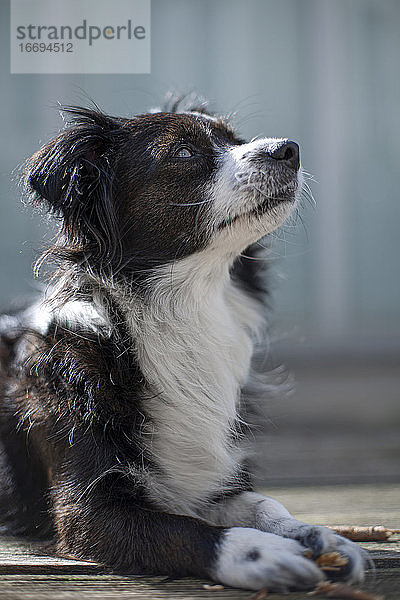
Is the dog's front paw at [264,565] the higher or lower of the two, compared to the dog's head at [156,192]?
lower

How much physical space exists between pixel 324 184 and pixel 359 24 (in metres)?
1.13

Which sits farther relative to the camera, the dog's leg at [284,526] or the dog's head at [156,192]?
the dog's head at [156,192]

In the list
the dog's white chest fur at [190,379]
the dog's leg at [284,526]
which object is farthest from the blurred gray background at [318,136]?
the dog's leg at [284,526]

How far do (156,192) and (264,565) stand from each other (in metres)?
0.98

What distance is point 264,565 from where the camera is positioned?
147cm

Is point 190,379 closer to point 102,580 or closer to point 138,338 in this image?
point 138,338

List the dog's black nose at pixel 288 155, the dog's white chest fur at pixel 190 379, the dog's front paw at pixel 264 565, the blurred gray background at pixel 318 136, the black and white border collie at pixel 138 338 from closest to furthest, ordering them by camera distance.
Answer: the dog's front paw at pixel 264 565, the black and white border collie at pixel 138 338, the dog's white chest fur at pixel 190 379, the dog's black nose at pixel 288 155, the blurred gray background at pixel 318 136

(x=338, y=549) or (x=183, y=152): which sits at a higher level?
(x=183, y=152)

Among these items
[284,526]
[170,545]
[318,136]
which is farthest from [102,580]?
[318,136]

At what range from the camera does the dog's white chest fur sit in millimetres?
1889

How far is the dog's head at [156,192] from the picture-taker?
6.51 ft

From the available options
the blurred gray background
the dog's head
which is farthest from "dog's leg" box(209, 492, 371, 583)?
the blurred gray background

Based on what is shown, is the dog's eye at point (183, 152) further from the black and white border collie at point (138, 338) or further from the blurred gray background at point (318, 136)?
the blurred gray background at point (318, 136)

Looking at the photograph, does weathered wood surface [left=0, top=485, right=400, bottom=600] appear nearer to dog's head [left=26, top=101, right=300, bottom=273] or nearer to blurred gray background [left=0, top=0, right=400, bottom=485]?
dog's head [left=26, top=101, right=300, bottom=273]
